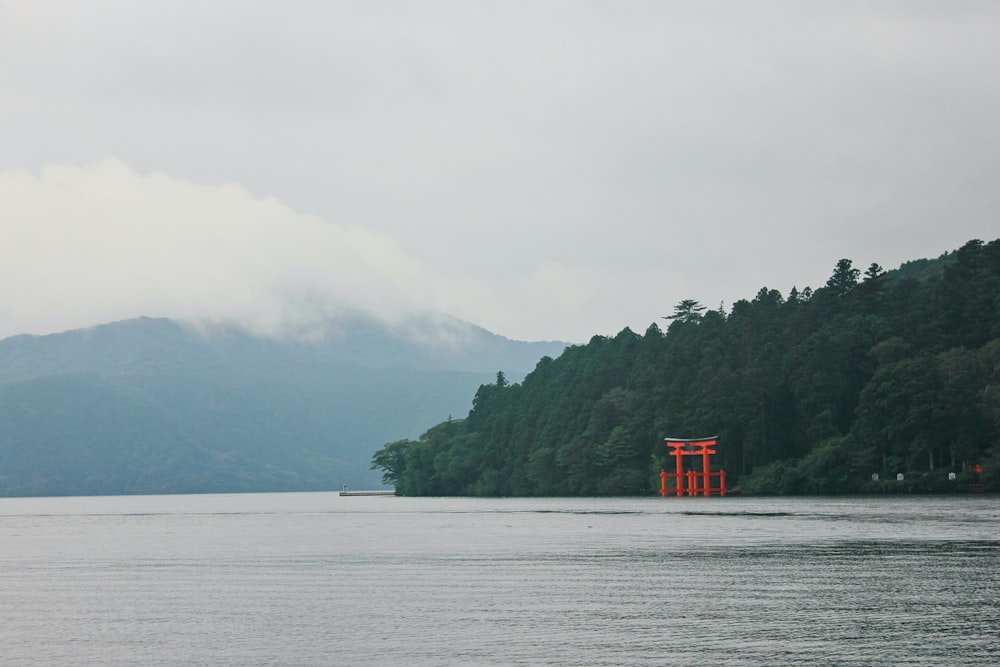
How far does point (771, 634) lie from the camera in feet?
121

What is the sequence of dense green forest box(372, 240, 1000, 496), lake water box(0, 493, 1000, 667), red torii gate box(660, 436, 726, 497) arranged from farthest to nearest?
1. red torii gate box(660, 436, 726, 497)
2. dense green forest box(372, 240, 1000, 496)
3. lake water box(0, 493, 1000, 667)

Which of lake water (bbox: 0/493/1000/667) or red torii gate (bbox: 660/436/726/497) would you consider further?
red torii gate (bbox: 660/436/726/497)

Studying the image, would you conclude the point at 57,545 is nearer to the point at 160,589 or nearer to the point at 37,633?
the point at 160,589

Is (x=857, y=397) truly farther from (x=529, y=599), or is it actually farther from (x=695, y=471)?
(x=529, y=599)

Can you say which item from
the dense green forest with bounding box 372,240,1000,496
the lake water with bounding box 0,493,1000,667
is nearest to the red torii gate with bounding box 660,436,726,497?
the dense green forest with bounding box 372,240,1000,496

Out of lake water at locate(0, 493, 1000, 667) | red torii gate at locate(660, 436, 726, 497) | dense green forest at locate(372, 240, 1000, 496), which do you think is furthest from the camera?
red torii gate at locate(660, 436, 726, 497)

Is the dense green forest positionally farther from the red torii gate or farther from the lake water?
the lake water

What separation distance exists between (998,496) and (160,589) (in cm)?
9955

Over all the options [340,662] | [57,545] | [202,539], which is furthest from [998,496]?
[340,662]

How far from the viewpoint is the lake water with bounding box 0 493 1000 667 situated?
35156 mm

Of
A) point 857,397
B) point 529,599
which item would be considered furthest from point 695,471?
point 529,599

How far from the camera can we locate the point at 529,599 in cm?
4669

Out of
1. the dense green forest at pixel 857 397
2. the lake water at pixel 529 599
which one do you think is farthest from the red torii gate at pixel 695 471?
the lake water at pixel 529 599

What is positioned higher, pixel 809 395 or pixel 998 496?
pixel 809 395
